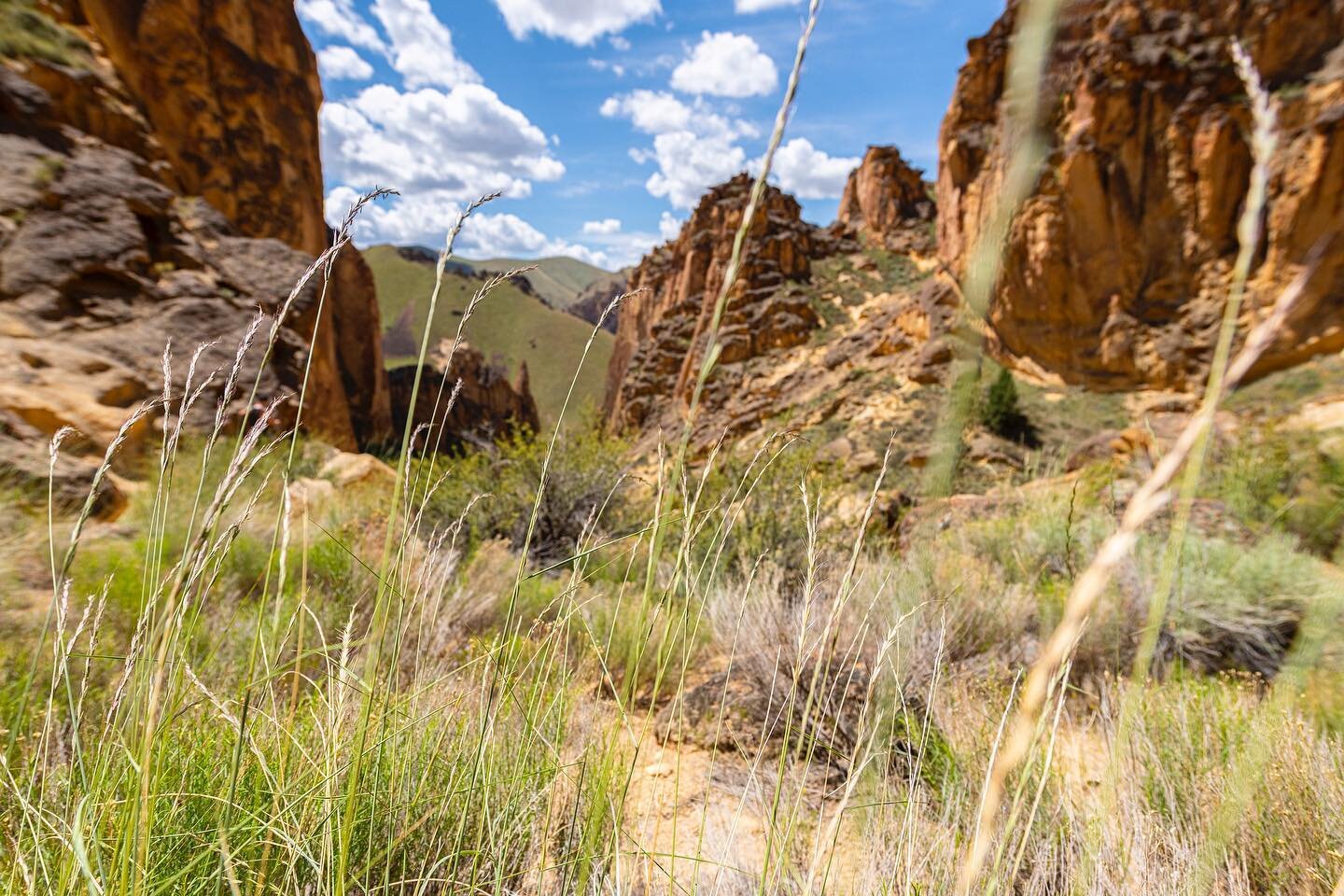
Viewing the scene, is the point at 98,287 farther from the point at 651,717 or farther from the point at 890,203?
the point at 890,203

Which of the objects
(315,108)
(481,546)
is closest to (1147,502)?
(481,546)

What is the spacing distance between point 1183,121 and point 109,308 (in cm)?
2427

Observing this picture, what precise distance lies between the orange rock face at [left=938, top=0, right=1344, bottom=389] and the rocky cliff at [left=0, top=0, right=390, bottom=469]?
17.0 meters

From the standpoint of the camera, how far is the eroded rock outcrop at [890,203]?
114ft

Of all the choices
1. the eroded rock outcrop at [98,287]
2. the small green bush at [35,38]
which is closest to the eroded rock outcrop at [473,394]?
the small green bush at [35,38]

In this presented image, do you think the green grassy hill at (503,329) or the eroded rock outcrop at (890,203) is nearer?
the eroded rock outcrop at (890,203)

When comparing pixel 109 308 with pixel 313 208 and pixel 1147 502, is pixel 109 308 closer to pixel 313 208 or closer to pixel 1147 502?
pixel 1147 502

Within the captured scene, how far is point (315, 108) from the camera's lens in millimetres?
15133

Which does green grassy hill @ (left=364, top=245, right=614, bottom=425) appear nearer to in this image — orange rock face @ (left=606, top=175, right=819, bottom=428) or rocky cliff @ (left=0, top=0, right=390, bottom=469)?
orange rock face @ (left=606, top=175, right=819, bottom=428)

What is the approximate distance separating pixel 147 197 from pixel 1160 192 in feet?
76.6

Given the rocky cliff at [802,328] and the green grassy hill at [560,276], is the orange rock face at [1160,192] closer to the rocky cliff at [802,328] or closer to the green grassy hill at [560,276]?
the rocky cliff at [802,328]

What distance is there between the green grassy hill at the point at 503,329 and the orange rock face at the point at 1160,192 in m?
41.8

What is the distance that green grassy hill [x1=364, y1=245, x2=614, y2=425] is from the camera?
59.7m

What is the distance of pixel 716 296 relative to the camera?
30984 millimetres
